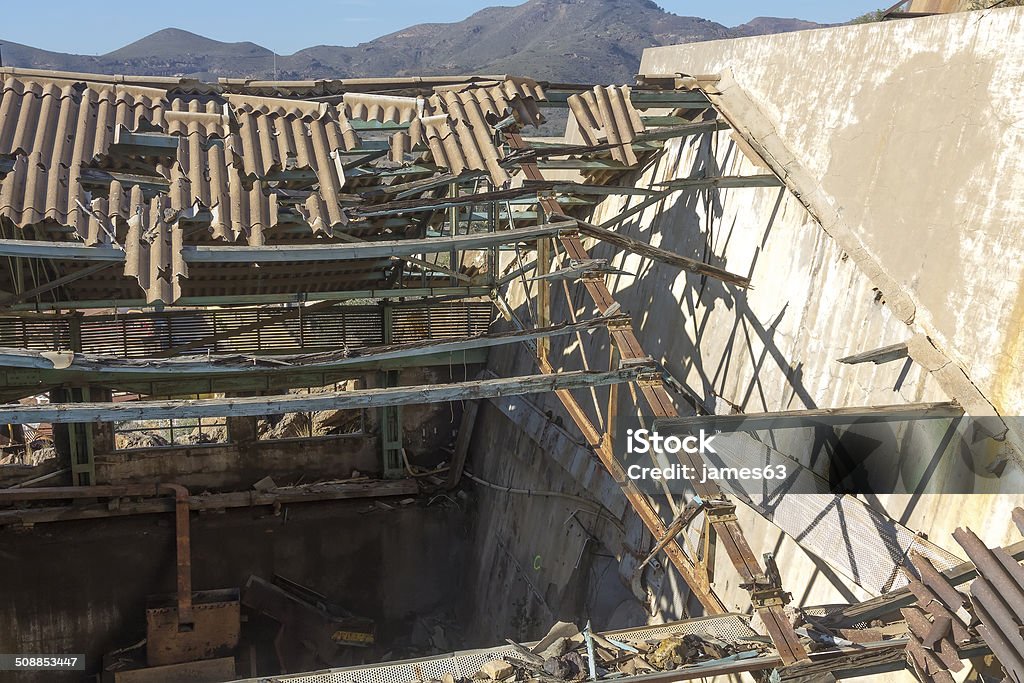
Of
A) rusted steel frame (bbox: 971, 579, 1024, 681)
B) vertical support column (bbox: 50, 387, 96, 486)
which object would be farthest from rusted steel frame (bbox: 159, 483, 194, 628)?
rusted steel frame (bbox: 971, 579, 1024, 681)

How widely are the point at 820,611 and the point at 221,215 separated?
5.68m

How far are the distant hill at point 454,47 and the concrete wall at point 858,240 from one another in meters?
56.3

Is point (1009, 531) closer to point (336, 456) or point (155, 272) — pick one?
point (155, 272)

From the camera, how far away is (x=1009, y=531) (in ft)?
17.2

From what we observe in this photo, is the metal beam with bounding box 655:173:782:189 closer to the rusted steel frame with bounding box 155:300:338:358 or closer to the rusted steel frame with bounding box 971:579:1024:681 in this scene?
the rusted steel frame with bounding box 971:579:1024:681

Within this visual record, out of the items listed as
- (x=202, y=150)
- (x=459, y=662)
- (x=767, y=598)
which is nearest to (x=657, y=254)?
(x=767, y=598)


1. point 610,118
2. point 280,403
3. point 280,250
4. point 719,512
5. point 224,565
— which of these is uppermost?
point 610,118

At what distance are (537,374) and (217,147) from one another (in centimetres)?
450

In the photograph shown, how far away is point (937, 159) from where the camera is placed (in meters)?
6.51

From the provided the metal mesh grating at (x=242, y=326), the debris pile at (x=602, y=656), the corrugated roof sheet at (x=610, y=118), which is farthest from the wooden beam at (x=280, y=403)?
the metal mesh grating at (x=242, y=326)

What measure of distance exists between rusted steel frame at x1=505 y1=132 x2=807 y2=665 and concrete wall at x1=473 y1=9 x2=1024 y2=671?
0.94 m

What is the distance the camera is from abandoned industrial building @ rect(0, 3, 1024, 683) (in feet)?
18.6

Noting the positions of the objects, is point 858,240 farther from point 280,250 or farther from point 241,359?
point 241,359

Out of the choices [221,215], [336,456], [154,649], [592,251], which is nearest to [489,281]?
[592,251]
